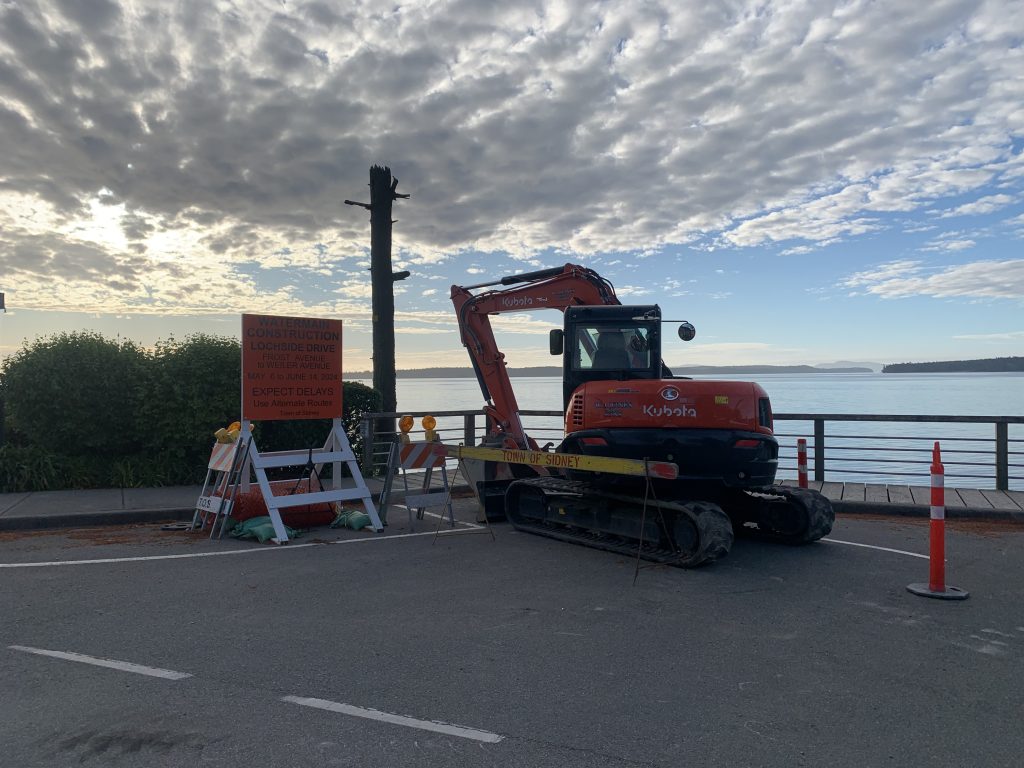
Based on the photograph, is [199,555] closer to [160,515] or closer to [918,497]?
[160,515]

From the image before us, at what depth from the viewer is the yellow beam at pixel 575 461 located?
773 cm

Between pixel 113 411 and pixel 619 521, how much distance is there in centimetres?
872

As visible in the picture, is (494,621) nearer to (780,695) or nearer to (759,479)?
(780,695)

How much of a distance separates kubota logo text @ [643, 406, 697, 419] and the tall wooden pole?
741 cm

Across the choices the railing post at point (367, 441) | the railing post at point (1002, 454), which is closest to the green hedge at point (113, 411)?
the railing post at point (367, 441)

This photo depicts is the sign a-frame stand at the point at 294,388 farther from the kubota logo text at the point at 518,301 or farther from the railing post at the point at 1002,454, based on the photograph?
the railing post at the point at 1002,454

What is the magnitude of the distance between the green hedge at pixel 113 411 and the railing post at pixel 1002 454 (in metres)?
11.6

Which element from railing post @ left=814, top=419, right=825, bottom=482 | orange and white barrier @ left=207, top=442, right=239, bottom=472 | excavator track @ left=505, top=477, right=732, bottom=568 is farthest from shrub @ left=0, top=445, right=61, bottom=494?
railing post @ left=814, top=419, right=825, bottom=482

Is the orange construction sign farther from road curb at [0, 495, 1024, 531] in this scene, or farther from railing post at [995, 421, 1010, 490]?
railing post at [995, 421, 1010, 490]

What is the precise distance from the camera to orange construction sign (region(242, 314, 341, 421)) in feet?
32.5

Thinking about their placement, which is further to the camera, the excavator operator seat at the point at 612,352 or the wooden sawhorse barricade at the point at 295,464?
the excavator operator seat at the point at 612,352

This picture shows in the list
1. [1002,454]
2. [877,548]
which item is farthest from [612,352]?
[1002,454]

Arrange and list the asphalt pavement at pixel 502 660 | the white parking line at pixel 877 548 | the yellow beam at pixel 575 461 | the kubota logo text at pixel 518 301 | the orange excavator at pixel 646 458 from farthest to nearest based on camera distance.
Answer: the kubota logo text at pixel 518 301 < the white parking line at pixel 877 548 < the orange excavator at pixel 646 458 < the yellow beam at pixel 575 461 < the asphalt pavement at pixel 502 660

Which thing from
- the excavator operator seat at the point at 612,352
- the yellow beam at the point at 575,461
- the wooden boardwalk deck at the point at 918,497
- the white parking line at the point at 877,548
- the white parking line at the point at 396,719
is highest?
the excavator operator seat at the point at 612,352
